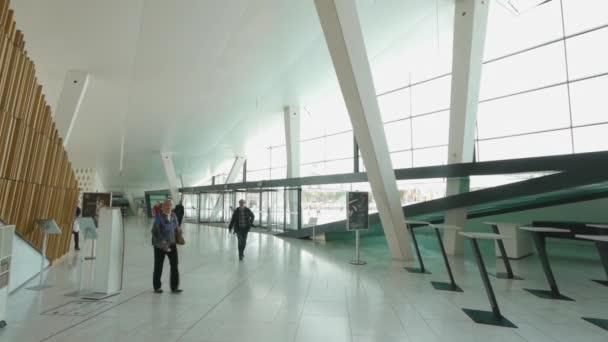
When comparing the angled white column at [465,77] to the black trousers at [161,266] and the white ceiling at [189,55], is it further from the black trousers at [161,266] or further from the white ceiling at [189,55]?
the black trousers at [161,266]

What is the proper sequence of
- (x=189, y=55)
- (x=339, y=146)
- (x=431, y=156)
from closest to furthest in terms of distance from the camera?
(x=189, y=55), (x=431, y=156), (x=339, y=146)

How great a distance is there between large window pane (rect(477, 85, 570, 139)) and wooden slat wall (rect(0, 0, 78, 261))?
15.6 meters

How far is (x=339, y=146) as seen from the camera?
20672 millimetres

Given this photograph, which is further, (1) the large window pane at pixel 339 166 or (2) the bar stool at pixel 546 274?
(1) the large window pane at pixel 339 166

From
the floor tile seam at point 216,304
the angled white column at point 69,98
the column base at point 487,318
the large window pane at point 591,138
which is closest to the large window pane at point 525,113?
the large window pane at point 591,138

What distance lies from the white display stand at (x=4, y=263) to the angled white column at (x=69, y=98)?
796 cm

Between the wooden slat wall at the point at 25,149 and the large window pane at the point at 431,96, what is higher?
the large window pane at the point at 431,96

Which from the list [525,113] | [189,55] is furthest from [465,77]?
[189,55]

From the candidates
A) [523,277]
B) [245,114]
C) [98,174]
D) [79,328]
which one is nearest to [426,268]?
[523,277]

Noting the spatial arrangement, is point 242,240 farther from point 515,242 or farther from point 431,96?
point 431,96

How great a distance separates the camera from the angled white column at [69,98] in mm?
10648

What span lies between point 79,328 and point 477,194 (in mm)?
9720

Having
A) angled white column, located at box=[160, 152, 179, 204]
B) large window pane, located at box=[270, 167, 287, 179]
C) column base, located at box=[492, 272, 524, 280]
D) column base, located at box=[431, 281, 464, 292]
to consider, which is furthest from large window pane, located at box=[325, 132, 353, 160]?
column base, located at box=[431, 281, 464, 292]

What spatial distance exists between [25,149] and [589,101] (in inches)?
667
